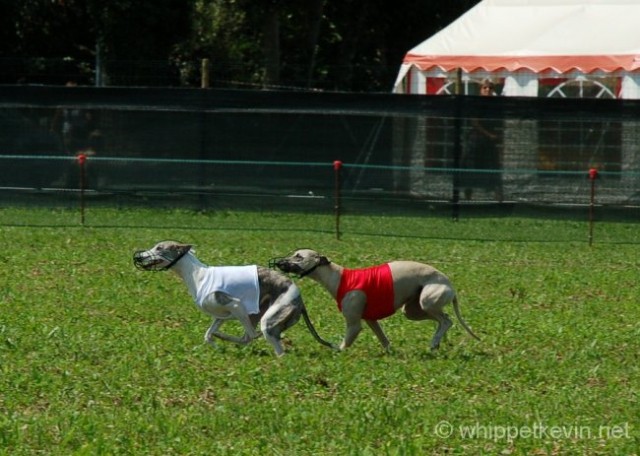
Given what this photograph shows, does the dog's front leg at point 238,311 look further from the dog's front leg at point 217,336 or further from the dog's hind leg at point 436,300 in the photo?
the dog's hind leg at point 436,300

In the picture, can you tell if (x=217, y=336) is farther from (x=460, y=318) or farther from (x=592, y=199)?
(x=592, y=199)

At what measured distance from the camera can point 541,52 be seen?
26359 mm

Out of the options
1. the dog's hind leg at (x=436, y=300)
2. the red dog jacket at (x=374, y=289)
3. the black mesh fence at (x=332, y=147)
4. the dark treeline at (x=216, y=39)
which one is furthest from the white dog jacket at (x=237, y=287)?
the dark treeline at (x=216, y=39)

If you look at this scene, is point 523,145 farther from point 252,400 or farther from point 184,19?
point 184,19

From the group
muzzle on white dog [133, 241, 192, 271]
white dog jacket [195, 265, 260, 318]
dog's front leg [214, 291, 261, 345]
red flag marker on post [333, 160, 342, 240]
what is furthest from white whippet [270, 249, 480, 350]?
red flag marker on post [333, 160, 342, 240]

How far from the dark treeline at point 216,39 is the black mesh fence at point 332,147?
7573mm

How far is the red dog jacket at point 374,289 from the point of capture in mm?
10836

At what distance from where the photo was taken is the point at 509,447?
7980 mm

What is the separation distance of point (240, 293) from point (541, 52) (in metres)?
16.8

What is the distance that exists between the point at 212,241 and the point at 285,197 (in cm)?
349

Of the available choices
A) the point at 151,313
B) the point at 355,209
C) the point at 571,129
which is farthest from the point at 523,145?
the point at 151,313

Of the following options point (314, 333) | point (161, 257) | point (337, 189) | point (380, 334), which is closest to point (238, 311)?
point (314, 333)

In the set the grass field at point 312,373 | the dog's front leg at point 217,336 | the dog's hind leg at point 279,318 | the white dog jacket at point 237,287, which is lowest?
the grass field at point 312,373

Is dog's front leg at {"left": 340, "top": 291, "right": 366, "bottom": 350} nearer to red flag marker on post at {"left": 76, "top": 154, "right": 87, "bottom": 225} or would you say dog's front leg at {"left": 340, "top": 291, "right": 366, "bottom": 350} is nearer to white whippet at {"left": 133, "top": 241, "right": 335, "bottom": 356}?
white whippet at {"left": 133, "top": 241, "right": 335, "bottom": 356}
